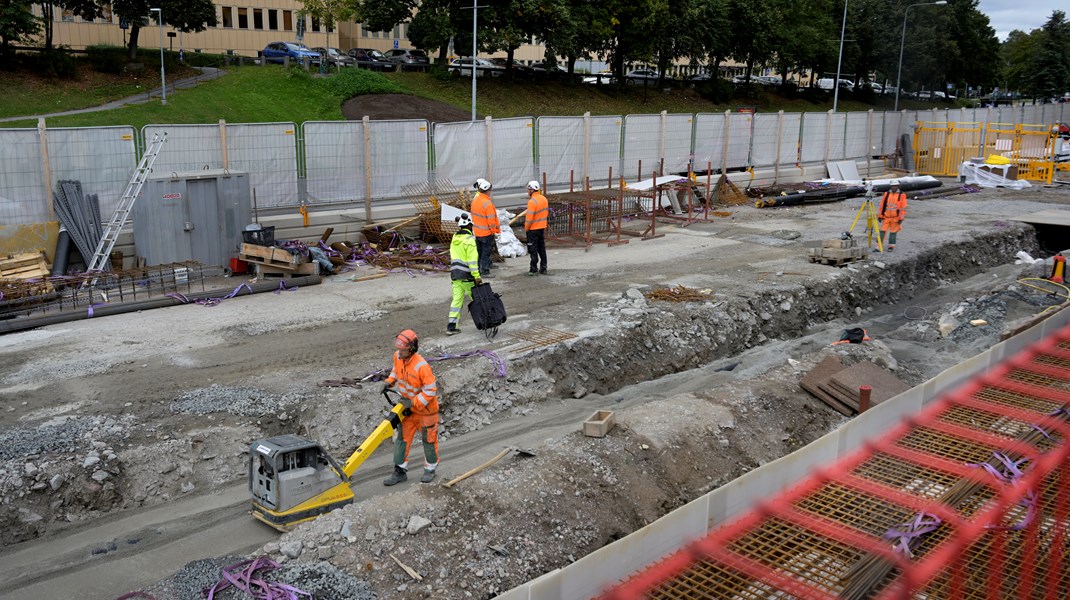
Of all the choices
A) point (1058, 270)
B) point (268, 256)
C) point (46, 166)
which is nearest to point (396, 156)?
point (268, 256)

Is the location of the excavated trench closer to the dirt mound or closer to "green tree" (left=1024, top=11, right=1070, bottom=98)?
the dirt mound

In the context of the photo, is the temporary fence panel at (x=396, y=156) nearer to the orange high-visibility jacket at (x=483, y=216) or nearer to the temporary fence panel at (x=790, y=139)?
the orange high-visibility jacket at (x=483, y=216)

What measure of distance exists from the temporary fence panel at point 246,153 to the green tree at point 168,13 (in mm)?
27310

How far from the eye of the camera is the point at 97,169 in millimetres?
16875

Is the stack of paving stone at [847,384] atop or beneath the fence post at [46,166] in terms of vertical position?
beneath

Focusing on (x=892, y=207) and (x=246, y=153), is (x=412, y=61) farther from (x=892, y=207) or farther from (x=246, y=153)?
(x=892, y=207)

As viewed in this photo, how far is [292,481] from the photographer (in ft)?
27.6

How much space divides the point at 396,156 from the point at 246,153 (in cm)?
379

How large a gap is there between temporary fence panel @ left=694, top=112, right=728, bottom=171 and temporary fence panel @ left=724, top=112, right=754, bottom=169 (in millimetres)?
Answer: 312

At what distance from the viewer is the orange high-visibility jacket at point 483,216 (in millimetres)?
16562

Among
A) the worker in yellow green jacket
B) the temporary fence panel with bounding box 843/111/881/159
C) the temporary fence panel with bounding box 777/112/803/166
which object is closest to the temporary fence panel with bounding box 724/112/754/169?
the temporary fence panel with bounding box 777/112/803/166

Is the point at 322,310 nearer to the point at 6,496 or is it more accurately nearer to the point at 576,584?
the point at 6,496

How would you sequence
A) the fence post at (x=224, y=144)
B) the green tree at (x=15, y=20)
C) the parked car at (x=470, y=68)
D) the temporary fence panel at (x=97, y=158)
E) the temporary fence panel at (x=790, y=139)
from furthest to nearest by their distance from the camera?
the parked car at (x=470, y=68)
the green tree at (x=15, y=20)
the temporary fence panel at (x=790, y=139)
the fence post at (x=224, y=144)
the temporary fence panel at (x=97, y=158)

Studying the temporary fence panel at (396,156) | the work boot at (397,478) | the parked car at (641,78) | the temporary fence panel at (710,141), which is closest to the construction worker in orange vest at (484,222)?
the temporary fence panel at (396,156)
